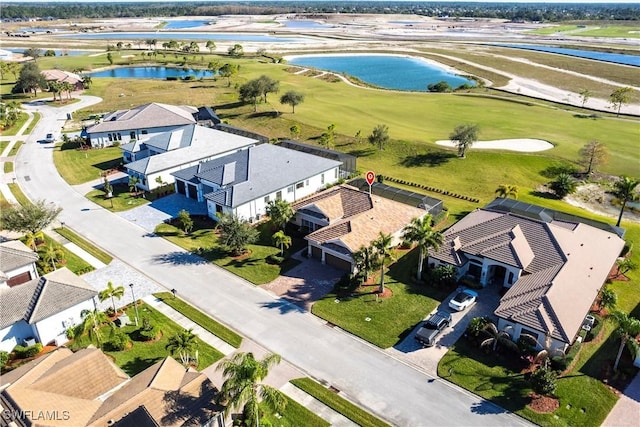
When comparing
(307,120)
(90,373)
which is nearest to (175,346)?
(90,373)

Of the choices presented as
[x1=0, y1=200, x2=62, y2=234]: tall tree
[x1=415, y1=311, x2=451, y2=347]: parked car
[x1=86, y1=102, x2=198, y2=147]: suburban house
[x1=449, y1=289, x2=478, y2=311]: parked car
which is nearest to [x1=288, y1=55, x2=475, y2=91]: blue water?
[x1=86, y1=102, x2=198, y2=147]: suburban house

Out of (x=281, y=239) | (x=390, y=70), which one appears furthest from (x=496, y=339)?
(x=390, y=70)

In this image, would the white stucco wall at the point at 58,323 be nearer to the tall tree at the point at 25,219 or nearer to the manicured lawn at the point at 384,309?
the tall tree at the point at 25,219

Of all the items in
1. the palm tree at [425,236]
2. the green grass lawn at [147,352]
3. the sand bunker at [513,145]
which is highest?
the palm tree at [425,236]

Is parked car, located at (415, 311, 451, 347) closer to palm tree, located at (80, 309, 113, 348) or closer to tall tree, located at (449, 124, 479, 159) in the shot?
palm tree, located at (80, 309, 113, 348)

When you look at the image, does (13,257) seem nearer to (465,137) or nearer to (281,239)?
(281,239)

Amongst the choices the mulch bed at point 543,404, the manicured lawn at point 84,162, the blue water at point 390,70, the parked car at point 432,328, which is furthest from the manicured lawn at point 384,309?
the blue water at point 390,70
